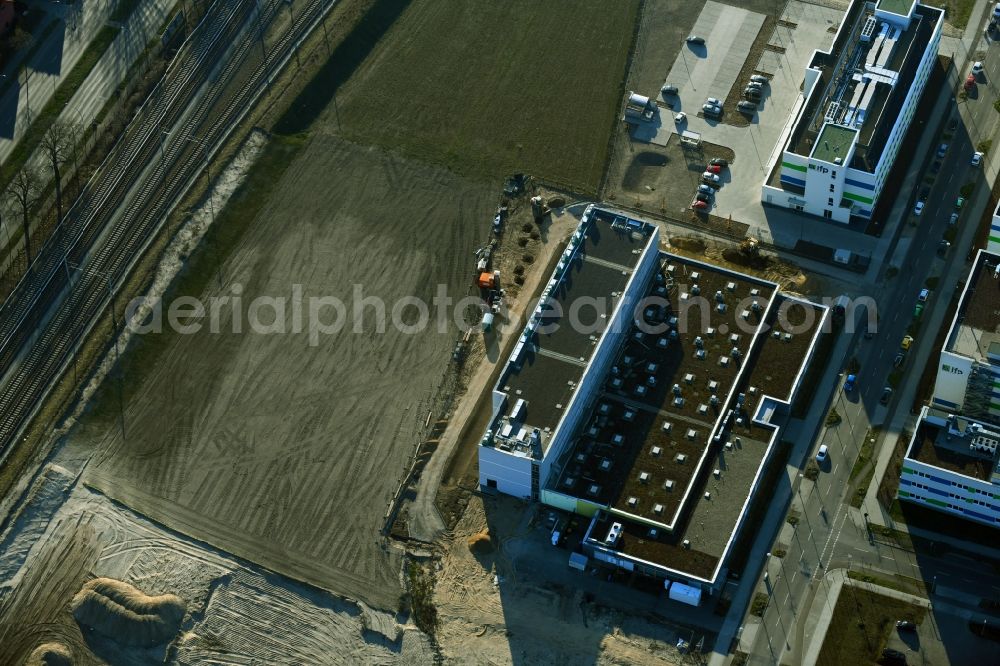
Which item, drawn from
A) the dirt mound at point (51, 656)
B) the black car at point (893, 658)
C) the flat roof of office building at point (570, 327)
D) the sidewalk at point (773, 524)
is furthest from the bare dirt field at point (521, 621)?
the dirt mound at point (51, 656)

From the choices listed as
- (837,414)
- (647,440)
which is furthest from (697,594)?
(837,414)

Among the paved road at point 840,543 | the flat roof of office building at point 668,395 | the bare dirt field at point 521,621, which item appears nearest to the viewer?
the bare dirt field at point 521,621

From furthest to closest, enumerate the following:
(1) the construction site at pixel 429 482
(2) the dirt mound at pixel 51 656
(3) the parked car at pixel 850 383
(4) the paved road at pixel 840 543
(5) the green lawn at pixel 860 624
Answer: (3) the parked car at pixel 850 383
(1) the construction site at pixel 429 482
(2) the dirt mound at pixel 51 656
(4) the paved road at pixel 840 543
(5) the green lawn at pixel 860 624

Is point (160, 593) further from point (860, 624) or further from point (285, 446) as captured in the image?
point (860, 624)

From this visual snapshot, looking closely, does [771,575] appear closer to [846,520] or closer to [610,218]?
[846,520]

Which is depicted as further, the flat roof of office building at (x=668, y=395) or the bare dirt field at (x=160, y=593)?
the flat roof of office building at (x=668, y=395)

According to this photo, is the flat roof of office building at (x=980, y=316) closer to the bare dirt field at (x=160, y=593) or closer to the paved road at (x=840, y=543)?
the paved road at (x=840, y=543)
